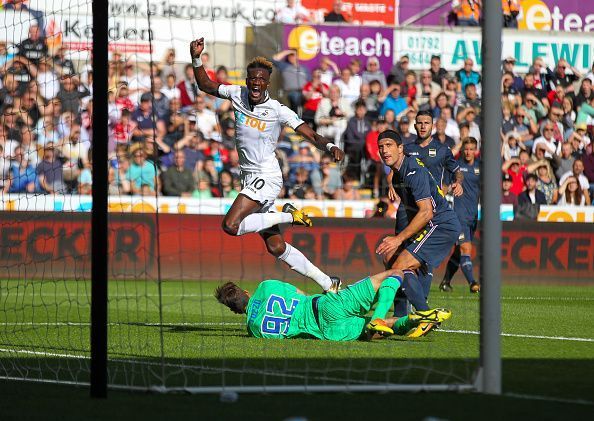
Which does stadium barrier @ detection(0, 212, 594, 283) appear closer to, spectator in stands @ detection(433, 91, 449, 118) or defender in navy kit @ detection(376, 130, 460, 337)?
spectator in stands @ detection(433, 91, 449, 118)

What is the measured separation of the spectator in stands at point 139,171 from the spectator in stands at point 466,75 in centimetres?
639

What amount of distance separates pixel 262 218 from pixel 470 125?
506cm

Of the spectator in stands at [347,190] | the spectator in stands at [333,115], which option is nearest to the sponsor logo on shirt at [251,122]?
the spectator in stands at [333,115]

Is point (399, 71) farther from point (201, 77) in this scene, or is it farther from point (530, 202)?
point (530, 202)

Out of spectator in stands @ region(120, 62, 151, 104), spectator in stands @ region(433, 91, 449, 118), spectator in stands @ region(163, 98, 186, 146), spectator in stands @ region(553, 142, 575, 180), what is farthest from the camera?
spectator in stands @ region(553, 142, 575, 180)

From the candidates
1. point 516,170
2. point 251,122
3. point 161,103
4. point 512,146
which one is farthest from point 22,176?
point 516,170

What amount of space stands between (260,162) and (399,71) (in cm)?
179

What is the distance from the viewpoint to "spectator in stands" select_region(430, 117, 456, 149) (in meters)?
16.5

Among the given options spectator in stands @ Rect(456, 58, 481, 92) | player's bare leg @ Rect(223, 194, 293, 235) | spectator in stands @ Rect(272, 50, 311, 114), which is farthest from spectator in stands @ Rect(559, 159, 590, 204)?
player's bare leg @ Rect(223, 194, 293, 235)

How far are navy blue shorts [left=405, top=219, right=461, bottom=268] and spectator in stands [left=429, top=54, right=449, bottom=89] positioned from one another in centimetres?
157

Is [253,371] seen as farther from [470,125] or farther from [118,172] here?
[118,172]

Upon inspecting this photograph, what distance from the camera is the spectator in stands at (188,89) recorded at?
19391 millimetres

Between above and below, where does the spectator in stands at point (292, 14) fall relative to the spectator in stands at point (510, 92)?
above

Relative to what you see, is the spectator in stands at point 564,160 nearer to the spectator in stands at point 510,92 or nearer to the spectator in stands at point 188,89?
the spectator in stands at point 510,92
